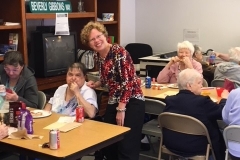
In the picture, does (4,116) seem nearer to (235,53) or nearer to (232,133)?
(232,133)

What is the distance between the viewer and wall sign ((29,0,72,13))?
4.21 metres

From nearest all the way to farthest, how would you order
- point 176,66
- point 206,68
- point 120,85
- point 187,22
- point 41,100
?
1. point 120,85
2. point 41,100
3. point 176,66
4. point 206,68
5. point 187,22

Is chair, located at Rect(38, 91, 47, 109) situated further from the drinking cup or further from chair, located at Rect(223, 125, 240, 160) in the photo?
chair, located at Rect(223, 125, 240, 160)

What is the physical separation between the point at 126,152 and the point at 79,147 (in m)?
0.90

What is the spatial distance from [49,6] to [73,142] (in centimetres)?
249

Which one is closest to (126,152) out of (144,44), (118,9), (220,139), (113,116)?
(113,116)

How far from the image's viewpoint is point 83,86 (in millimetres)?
3283

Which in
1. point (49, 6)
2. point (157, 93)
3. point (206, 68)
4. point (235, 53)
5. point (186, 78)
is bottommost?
point (157, 93)

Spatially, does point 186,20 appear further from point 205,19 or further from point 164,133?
point 164,133

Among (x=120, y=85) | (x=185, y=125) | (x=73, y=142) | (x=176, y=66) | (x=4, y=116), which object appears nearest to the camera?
(x=73, y=142)

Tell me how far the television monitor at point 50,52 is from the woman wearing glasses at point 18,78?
0.96m

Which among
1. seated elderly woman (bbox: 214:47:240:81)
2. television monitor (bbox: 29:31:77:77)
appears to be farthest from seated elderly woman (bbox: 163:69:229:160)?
television monitor (bbox: 29:31:77:77)

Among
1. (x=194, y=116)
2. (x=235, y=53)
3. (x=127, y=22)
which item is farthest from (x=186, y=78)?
(x=127, y=22)

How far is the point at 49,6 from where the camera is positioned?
444cm
